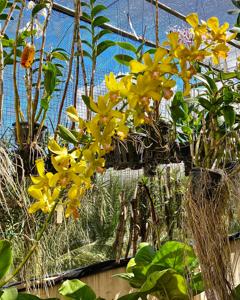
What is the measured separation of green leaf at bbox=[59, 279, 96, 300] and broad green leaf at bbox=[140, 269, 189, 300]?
147 millimetres

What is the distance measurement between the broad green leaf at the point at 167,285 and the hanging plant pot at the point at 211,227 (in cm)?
12

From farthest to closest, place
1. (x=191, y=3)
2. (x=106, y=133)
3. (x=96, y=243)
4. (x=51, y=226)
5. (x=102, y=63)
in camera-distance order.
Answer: (x=96, y=243), (x=191, y=3), (x=102, y=63), (x=51, y=226), (x=106, y=133)

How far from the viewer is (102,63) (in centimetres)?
182

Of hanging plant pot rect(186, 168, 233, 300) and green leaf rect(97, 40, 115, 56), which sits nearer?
hanging plant pot rect(186, 168, 233, 300)

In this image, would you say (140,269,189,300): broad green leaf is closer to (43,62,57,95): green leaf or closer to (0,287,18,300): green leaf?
(0,287,18,300): green leaf

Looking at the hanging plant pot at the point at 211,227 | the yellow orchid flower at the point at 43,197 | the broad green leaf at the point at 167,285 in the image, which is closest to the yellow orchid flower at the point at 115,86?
the yellow orchid flower at the point at 43,197

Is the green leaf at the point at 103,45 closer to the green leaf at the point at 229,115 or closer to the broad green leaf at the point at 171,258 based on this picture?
the green leaf at the point at 229,115

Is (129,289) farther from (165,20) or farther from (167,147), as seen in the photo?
(165,20)

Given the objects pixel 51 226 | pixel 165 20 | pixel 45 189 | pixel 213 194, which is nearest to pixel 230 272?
pixel 213 194

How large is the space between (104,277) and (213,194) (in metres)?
0.60

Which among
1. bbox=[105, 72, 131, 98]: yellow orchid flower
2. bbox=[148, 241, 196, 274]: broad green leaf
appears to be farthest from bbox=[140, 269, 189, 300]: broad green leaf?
bbox=[105, 72, 131, 98]: yellow orchid flower

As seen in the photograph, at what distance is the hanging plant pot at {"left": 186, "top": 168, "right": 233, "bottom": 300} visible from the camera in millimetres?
815

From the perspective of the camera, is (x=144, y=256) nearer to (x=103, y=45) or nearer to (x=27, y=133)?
(x=27, y=133)

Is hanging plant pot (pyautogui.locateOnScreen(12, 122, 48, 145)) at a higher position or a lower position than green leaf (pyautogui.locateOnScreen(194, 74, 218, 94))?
lower
